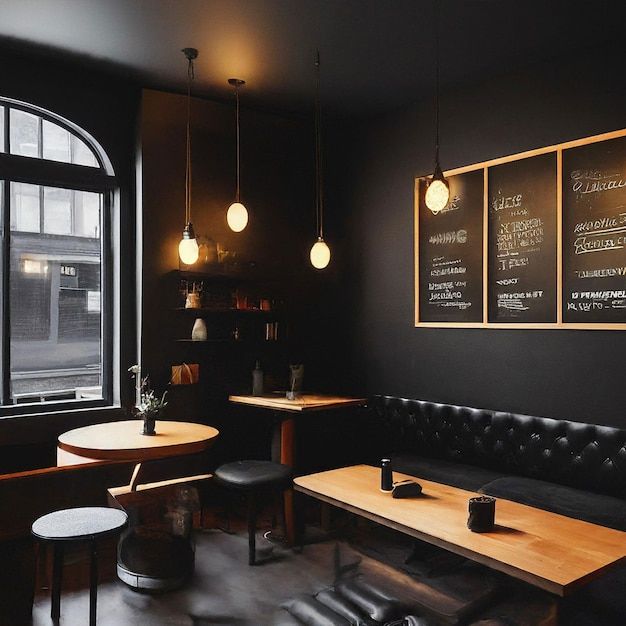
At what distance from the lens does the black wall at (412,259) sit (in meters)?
3.80

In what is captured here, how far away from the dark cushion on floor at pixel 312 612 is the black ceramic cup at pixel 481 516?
2.84ft

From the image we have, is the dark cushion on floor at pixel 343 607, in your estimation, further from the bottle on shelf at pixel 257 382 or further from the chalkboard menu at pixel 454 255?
the chalkboard menu at pixel 454 255

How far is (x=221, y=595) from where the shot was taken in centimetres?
332

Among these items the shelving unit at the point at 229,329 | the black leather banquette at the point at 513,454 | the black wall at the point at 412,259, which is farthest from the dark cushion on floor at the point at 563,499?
the shelving unit at the point at 229,329

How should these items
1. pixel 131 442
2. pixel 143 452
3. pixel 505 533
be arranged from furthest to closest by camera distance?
1. pixel 131 442
2. pixel 143 452
3. pixel 505 533

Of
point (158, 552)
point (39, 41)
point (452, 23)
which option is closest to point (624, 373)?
point (452, 23)

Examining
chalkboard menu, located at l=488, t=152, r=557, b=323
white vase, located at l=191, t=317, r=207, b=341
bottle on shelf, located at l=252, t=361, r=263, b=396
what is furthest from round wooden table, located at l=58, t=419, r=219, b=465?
chalkboard menu, located at l=488, t=152, r=557, b=323

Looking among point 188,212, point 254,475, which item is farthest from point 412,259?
point 254,475

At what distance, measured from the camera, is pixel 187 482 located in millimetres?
4469

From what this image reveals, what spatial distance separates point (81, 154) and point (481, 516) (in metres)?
3.74

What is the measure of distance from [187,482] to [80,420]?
878 millimetres

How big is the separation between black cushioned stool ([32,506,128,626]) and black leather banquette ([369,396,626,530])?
206 cm

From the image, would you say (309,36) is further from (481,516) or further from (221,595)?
(221,595)

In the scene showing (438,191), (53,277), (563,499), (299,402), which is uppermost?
(438,191)
